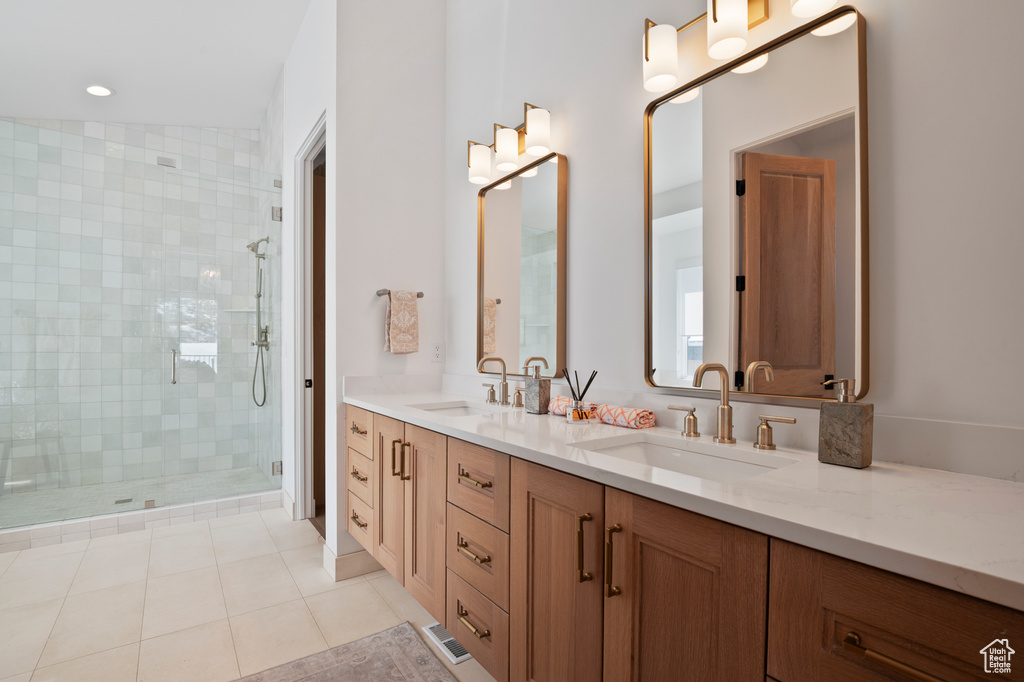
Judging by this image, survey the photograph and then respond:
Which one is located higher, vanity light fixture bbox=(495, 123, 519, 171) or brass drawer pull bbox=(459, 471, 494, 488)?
vanity light fixture bbox=(495, 123, 519, 171)

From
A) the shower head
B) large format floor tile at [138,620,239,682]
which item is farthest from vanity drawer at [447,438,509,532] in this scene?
the shower head

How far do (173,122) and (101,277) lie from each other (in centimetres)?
163

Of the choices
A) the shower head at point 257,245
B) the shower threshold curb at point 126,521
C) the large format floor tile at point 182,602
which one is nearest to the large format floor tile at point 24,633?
the large format floor tile at point 182,602

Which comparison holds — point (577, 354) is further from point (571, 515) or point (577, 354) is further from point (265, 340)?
point (265, 340)

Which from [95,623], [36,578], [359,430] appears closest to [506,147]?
[359,430]

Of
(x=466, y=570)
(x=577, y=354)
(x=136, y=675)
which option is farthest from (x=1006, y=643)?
(x=136, y=675)

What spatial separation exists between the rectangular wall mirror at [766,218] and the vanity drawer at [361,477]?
4.08ft

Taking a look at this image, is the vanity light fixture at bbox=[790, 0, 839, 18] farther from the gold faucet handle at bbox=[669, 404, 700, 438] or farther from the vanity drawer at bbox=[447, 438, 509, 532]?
the vanity drawer at bbox=[447, 438, 509, 532]

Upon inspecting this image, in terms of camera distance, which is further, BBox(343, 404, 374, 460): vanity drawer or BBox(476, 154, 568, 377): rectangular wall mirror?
BBox(343, 404, 374, 460): vanity drawer

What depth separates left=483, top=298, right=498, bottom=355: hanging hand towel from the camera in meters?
2.39

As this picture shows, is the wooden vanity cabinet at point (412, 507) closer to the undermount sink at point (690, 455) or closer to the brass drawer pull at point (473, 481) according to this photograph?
the brass drawer pull at point (473, 481)

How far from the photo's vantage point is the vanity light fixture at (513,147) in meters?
2.07

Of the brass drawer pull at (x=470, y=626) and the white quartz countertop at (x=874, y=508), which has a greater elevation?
the white quartz countertop at (x=874, y=508)

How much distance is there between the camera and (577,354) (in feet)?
6.40
